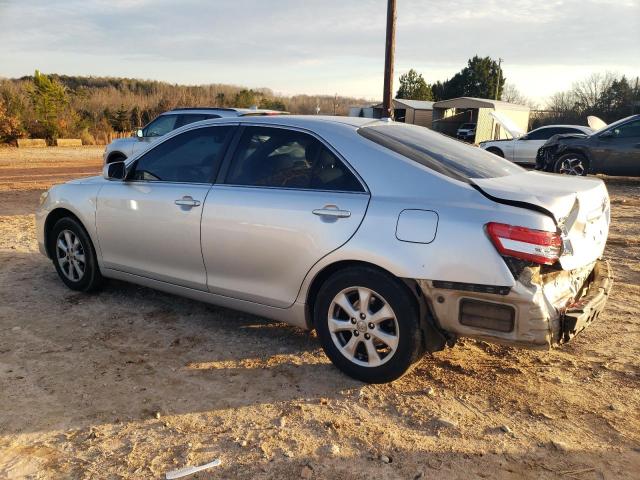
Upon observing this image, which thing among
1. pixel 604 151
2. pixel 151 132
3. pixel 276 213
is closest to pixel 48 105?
pixel 151 132

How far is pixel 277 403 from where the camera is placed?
3.35m

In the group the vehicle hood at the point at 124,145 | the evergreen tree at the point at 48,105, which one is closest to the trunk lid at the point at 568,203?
the vehicle hood at the point at 124,145

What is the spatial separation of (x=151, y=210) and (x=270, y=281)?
1.30 metres

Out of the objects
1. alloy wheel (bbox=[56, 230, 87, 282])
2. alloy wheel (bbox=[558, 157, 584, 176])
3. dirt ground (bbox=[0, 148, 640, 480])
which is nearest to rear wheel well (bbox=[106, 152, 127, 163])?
alloy wheel (bbox=[56, 230, 87, 282])

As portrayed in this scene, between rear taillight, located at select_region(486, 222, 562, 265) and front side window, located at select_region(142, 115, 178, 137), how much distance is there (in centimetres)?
939

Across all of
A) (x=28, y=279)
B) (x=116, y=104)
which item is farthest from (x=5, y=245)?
(x=116, y=104)

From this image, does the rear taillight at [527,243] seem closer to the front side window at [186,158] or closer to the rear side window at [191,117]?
the front side window at [186,158]

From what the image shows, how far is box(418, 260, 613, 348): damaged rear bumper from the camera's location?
2.96m

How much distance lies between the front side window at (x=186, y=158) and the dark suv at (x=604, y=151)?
11.6m

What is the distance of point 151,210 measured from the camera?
4461mm

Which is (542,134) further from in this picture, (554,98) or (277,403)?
(554,98)

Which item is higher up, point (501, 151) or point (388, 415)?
point (501, 151)

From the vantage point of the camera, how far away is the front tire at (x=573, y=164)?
44.0 feet

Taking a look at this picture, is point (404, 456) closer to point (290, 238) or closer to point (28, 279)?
point (290, 238)
